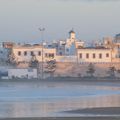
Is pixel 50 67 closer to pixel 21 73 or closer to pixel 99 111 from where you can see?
pixel 21 73

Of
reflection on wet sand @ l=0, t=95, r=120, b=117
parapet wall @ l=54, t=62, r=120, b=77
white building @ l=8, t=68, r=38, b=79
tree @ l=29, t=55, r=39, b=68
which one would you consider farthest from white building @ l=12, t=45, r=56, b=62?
reflection on wet sand @ l=0, t=95, r=120, b=117

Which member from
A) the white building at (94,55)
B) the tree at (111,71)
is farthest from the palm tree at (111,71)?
the white building at (94,55)

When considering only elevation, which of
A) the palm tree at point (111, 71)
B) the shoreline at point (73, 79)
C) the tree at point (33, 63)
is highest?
the tree at point (33, 63)

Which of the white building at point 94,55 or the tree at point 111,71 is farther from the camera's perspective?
the white building at point 94,55

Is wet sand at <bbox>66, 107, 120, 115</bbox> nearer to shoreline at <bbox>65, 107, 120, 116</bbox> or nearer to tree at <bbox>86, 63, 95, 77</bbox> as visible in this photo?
shoreline at <bbox>65, 107, 120, 116</bbox>

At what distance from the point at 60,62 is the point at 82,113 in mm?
65247

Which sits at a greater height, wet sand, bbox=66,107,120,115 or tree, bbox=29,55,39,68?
wet sand, bbox=66,107,120,115

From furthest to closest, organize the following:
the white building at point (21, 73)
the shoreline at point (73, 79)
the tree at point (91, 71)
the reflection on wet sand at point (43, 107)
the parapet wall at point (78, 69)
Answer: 1. the parapet wall at point (78, 69)
2. the tree at point (91, 71)
3. the white building at point (21, 73)
4. the shoreline at point (73, 79)
5. the reflection on wet sand at point (43, 107)

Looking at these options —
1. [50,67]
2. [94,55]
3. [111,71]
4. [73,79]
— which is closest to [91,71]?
[111,71]

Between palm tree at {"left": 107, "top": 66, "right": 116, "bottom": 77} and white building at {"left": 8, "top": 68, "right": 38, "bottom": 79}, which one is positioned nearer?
white building at {"left": 8, "top": 68, "right": 38, "bottom": 79}

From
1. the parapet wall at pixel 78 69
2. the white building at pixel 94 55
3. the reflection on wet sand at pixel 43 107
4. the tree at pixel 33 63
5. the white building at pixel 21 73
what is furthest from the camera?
the white building at pixel 94 55

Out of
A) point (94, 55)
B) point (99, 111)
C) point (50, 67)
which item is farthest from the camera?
point (94, 55)

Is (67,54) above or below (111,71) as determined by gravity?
above

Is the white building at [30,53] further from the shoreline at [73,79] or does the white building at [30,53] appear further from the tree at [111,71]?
the shoreline at [73,79]
